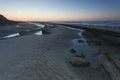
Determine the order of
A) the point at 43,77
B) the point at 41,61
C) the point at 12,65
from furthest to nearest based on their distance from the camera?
the point at 41,61, the point at 12,65, the point at 43,77

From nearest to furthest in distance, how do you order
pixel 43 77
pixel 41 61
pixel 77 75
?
pixel 43 77 → pixel 77 75 → pixel 41 61

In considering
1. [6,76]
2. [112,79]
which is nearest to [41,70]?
[6,76]

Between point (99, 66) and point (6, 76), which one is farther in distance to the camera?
point (99, 66)

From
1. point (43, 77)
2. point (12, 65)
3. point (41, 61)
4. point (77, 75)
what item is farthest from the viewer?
point (41, 61)

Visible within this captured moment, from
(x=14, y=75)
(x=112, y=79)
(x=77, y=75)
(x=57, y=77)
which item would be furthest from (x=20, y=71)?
(x=112, y=79)

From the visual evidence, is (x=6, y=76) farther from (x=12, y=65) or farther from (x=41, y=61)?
(x=41, y=61)

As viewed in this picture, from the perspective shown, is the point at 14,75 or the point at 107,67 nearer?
the point at 14,75

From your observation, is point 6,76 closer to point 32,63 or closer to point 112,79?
point 32,63
